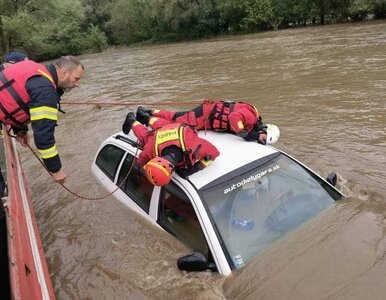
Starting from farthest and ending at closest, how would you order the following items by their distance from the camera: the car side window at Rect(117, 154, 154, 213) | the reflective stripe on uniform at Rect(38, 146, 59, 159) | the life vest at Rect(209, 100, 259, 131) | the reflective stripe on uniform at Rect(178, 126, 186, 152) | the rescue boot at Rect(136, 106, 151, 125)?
1. the rescue boot at Rect(136, 106, 151, 125)
2. the life vest at Rect(209, 100, 259, 131)
3. the car side window at Rect(117, 154, 154, 213)
4. the reflective stripe on uniform at Rect(38, 146, 59, 159)
5. the reflective stripe on uniform at Rect(178, 126, 186, 152)

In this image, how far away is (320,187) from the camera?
421 centimetres

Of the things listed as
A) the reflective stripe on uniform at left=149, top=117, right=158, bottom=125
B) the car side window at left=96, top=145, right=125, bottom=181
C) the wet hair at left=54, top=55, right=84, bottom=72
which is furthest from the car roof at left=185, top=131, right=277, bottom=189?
the wet hair at left=54, top=55, right=84, bottom=72

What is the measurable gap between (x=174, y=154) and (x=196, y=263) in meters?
1.02

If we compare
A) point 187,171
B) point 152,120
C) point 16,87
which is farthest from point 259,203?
point 16,87

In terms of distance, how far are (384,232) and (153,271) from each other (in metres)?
2.18

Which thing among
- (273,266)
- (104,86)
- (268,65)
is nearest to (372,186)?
(273,266)

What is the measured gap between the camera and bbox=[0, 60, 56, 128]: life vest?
4.30m

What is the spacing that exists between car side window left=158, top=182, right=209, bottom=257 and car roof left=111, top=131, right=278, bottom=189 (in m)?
0.22

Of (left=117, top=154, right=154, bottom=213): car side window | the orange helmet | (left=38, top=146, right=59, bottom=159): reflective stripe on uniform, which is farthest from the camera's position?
(left=117, top=154, right=154, bottom=213): car side window

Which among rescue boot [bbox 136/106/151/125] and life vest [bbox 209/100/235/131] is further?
rescue boot [bbox 136/106/151/125]

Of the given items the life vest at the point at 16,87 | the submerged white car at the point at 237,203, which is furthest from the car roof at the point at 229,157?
the life vest at the point at 16,87

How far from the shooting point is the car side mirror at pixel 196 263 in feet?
11.5

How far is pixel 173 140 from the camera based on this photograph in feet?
13.5

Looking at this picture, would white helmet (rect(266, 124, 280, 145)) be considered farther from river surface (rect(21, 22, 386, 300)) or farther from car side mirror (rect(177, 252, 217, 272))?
car side mirror (rect(177, 252, 217, 272))
